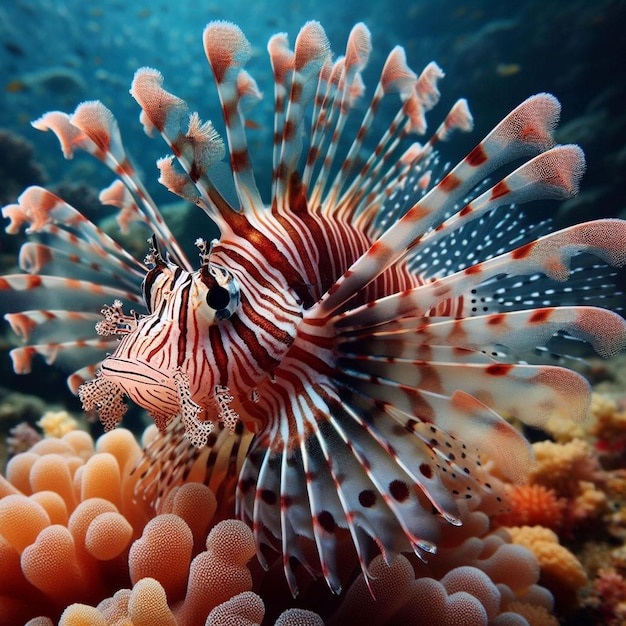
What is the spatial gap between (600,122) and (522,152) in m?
12.1

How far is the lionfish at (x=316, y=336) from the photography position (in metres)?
1.66

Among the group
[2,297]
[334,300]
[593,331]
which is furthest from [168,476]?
[593,331]

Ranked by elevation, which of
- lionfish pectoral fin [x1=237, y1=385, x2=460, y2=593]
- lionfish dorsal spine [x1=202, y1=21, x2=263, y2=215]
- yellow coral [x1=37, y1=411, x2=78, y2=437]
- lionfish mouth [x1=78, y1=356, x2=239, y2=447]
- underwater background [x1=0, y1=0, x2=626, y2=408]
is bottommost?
lionfish pectoral fin [x1=237, y1=385, x2=460, y2=593]

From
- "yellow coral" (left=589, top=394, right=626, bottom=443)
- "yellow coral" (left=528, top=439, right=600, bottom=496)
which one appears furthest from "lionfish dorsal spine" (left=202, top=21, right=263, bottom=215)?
"yellow coral" (left=589, top=394, right=626, bottom=443)

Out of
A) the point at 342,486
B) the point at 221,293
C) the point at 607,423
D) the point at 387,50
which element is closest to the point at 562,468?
the point at 607,423

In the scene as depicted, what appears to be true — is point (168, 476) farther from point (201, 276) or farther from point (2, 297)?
point (2, 297)

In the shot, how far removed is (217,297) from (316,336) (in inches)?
16.7

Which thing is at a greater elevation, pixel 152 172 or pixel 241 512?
pixel 152 172

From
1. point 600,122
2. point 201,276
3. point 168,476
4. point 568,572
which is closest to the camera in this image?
point 201,276

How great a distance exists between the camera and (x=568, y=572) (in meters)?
2.97

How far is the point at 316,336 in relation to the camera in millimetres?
1989

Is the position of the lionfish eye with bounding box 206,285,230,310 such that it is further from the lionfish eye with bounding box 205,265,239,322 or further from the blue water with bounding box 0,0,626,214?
the blue water with bounding box 0,0,626,214

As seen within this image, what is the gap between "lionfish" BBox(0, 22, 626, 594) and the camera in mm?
1662

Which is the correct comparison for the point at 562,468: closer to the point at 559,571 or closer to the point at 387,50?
the point at 559,571
